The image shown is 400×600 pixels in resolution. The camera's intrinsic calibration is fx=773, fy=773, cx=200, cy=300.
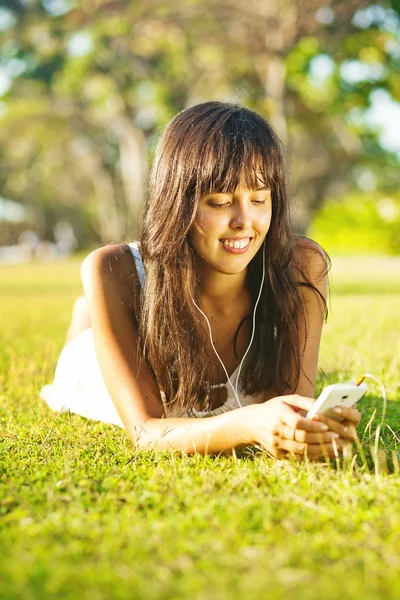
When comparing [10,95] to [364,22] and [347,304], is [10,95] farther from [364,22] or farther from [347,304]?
[347,304]

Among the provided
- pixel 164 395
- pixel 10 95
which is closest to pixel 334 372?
pixel 164 395

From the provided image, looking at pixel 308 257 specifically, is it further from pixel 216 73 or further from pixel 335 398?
pixel 216 73

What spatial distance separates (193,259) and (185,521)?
1.36 metres

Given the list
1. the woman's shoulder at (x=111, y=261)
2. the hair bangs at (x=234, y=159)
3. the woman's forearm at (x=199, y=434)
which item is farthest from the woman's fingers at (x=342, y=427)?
the woman's shoulder at (x=111, y=261)

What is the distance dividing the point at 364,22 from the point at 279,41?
1.92 meters

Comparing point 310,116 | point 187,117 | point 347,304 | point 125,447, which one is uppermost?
point 310,116

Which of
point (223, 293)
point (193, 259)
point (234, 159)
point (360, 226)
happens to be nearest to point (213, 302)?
point (223, 293)

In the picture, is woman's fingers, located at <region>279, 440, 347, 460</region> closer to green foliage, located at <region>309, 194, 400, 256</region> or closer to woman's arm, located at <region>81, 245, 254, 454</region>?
woman's arm, located at <region>81, 245, 254, 454</region>

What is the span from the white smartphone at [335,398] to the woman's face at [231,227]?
86 cm

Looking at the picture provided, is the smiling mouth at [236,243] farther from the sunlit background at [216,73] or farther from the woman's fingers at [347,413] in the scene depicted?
the sunlit background at [216,73]

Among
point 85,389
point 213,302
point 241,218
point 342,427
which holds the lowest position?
point 85,389

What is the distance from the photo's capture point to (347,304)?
34.7 ft

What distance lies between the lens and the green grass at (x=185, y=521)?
6.04 ft

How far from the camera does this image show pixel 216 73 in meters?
22.3
